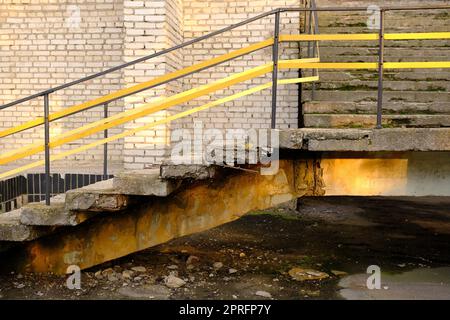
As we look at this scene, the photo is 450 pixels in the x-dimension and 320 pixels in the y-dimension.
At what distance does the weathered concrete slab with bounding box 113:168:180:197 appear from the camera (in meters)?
3.72

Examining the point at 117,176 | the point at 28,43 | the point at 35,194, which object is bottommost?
the point at 35,194

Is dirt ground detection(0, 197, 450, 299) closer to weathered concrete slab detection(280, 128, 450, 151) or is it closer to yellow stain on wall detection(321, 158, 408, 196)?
yellow stain on wall detection(321, 158, 408, 196)

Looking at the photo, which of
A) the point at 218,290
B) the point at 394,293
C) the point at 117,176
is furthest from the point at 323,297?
the point at 117,176

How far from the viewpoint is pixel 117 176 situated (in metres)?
3.85

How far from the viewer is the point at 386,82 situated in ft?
17.6

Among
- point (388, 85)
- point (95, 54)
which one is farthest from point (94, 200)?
point (95, 54)

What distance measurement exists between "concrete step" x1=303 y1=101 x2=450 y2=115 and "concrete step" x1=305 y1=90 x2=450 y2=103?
310 mm

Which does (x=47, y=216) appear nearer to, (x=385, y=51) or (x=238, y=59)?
(x=238, y=59)

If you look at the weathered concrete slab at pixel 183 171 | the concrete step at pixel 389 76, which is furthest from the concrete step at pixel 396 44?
the weathered concrete slab at pixel 183 171

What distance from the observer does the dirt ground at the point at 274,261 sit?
13.9ft

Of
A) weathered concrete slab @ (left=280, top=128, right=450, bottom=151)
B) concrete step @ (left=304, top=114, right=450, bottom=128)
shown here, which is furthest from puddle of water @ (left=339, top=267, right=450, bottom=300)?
concrete step @ (left=304, top=114, right=450, bottom=128)

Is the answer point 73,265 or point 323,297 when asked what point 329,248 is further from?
point 73,265

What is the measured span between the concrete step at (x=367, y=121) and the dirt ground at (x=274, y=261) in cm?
156

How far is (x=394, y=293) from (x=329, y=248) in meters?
1.58
